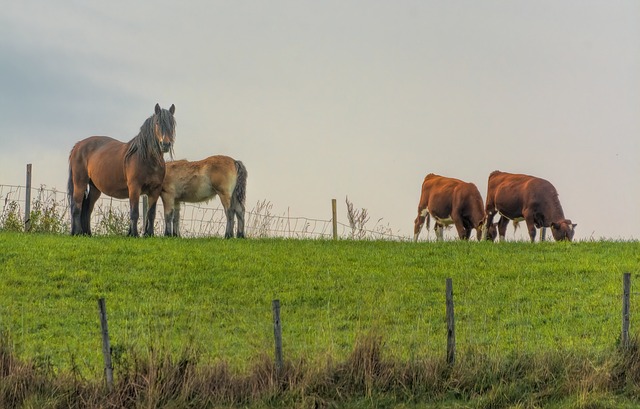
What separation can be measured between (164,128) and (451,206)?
10374mm

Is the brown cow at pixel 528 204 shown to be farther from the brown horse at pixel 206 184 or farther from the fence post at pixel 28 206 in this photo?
the fence post at pixel 28 206

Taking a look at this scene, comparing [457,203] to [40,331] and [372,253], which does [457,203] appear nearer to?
[372,253]

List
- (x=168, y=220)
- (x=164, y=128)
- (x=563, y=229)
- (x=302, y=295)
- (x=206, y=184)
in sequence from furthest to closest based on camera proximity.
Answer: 1. (x=563, y=229)
2. (x=206, y=184)
3. (x=168, y=220)
4. (x=164, y=128)
5. (x=302, y=295)

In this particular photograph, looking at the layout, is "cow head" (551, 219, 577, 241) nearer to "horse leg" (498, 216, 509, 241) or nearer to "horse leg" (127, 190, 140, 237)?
"horse leg" (498, 216, 509, 241)

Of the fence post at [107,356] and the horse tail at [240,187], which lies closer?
the fence post at [107,356]

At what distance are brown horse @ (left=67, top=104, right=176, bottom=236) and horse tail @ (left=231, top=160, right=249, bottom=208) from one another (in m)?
2.23

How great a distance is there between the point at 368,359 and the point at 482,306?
5221mm

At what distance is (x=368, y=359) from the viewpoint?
921 cm

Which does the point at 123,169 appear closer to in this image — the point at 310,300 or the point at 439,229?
the point at 310,300

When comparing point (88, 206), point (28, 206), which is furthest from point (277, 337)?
point (28, 206)

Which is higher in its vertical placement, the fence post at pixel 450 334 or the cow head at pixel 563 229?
the cow head at pixel 563 229

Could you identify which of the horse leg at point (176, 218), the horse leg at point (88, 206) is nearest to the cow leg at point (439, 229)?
the horse leg at point (176, 218)

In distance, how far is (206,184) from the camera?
74.7ft

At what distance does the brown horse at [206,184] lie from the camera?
2266 cm
